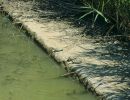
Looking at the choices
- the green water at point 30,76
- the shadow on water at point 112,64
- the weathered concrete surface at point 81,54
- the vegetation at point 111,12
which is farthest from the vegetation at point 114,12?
the green water at point 30,76

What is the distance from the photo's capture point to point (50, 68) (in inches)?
184

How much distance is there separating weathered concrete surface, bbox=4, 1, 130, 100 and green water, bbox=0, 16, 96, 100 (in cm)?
11

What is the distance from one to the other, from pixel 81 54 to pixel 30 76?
66cm

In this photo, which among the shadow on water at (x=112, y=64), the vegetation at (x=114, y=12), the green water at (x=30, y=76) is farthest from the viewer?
the vegetation at (x=114, y=12)

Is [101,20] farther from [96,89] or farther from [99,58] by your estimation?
[96,89]

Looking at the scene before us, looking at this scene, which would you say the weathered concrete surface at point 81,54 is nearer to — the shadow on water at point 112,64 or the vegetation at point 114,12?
the shadow on water at point 112,64

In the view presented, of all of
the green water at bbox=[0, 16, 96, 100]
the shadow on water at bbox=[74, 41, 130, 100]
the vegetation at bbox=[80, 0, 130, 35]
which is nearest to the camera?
the shadow on water at bbox=[74, 41, 130, 100]

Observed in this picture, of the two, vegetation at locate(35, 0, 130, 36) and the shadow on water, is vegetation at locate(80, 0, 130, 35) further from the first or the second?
the shadow on water

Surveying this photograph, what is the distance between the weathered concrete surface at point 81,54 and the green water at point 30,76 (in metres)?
0.11

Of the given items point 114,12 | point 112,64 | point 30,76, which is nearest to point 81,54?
point 112,64

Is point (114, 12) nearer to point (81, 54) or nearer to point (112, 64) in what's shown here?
point (81, 54)

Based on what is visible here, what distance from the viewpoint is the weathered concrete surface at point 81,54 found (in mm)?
4031

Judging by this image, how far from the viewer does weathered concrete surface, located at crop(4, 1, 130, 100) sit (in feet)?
13.2

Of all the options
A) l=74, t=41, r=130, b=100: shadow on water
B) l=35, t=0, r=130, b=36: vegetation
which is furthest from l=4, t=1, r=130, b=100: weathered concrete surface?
l=35, t=0, r=130, b=36: vegetation
